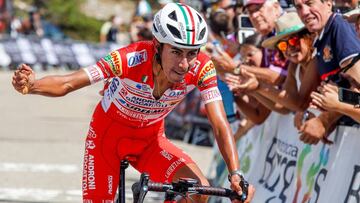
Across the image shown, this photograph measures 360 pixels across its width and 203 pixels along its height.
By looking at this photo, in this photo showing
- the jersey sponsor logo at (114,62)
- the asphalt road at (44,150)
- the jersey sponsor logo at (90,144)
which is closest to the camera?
the jersey sponsor logo at (114,62)

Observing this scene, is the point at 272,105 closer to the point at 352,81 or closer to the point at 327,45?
the point at 327,45

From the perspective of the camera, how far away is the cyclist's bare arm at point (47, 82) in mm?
5770

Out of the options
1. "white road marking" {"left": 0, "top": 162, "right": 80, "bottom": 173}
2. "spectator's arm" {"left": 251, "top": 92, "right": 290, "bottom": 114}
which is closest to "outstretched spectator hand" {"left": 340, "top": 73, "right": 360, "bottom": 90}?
"spectator's arm" {"left": 251, "top": 92, "right": 290, "bottom": 114}

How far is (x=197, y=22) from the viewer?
6004 mm

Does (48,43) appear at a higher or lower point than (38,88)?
lower

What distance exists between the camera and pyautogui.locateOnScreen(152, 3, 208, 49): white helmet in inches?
233

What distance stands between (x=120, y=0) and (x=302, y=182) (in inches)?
2493

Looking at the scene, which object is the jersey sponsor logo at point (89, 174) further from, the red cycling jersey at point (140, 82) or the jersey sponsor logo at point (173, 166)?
the jersey sponsor logo at point (173, 166)

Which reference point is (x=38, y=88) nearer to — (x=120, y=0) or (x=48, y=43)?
(x=48, y=43)

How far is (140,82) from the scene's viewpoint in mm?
6594

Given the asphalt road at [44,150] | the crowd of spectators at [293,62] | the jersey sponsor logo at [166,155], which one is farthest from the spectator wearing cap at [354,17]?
the asphalt road at [44,150]

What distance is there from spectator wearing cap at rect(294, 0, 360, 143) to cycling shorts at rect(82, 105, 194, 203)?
40.6 inches

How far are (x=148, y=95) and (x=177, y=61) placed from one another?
Result: 0.72 meters

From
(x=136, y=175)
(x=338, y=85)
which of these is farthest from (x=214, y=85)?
(x=136, y=175)
